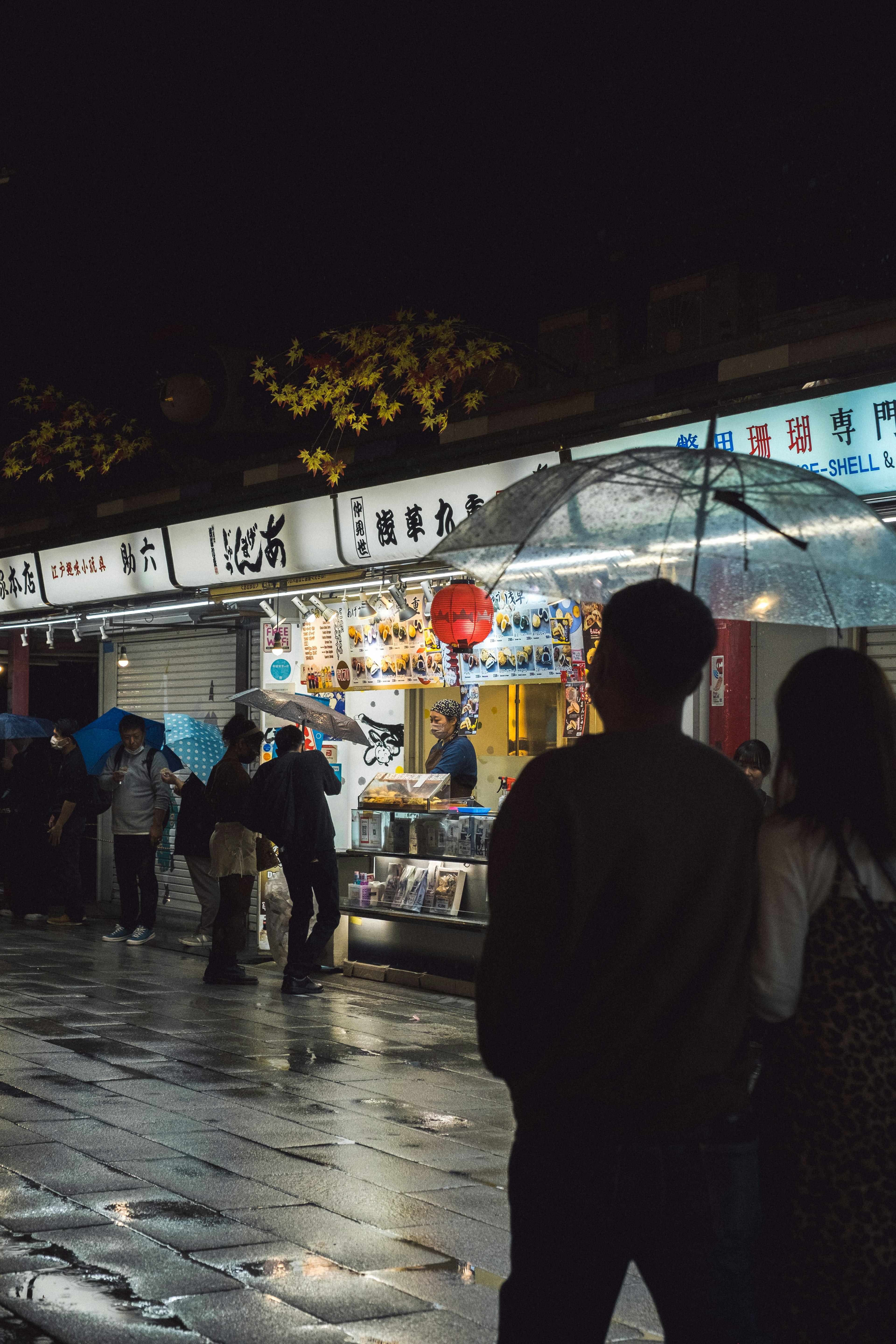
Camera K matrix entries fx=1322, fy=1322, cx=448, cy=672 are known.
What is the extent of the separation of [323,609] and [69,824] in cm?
497

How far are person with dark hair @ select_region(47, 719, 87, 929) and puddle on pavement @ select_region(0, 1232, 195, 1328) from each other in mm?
10673

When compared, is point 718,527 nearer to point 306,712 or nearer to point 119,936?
point 306,712

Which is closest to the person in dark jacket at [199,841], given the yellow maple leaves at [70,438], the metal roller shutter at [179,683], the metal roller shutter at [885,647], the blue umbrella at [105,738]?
the blue umbrella at [105,738]

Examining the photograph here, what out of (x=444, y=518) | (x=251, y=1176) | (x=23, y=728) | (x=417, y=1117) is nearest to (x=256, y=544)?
(x=444, y=518)

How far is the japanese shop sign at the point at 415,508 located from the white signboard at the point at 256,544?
0.30 metres

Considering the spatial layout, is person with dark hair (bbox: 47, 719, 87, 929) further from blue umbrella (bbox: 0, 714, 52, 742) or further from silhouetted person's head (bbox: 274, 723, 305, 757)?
silhouetted person's head (bbox: 274, 723, 305, 757)

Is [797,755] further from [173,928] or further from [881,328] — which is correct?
[173,928]

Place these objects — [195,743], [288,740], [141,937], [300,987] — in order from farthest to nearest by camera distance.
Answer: [141,937]
[195,743]
[288,740]
[300,987]

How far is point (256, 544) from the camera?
12039 millimetres

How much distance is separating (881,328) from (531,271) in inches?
214

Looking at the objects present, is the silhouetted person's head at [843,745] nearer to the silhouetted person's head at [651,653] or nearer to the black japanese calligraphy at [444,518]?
the silhouetted person's head at [651,653]

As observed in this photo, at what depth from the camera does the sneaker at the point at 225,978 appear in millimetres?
11414

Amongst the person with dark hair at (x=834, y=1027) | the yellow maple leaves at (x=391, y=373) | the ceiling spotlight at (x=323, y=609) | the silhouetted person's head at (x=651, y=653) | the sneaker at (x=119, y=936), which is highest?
the yellow maple leaves at (x=391, y=373)

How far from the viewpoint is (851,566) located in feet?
12.6
